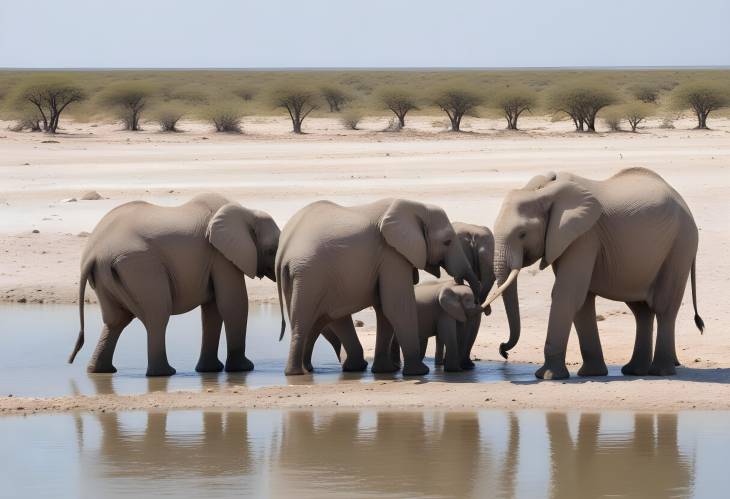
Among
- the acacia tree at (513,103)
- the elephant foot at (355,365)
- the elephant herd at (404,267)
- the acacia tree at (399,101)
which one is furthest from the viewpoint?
the acacia tree at (399,101)

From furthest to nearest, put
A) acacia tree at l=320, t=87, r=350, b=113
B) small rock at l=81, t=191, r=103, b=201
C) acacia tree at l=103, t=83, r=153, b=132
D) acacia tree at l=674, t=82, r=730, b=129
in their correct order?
acacia tree at l=320, t=87, r=350, b=113 < acacia tree at l=103, t=83, r=153, b=132 < acacia tree at l=674, t=82, r=730, b=129 < small rock at l=81, t=191, r=103, b=201

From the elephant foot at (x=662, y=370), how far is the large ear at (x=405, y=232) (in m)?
2.24

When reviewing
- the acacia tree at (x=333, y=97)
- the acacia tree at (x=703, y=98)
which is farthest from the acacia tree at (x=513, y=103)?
the acacia tree at (x=333, y=97)

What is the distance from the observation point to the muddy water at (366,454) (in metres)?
8.89

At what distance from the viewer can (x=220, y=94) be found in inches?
3115

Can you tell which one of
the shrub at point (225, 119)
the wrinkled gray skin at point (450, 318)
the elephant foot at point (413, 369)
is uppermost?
the shrub at point (225, 119)

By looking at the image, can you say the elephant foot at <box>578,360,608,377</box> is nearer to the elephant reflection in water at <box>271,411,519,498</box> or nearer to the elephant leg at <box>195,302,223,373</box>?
the elephant reflection in water at <box>271,411,519,498</box>

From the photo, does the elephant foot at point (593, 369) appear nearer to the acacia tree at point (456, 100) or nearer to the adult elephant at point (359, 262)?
the adult elephant at point (359, 262)

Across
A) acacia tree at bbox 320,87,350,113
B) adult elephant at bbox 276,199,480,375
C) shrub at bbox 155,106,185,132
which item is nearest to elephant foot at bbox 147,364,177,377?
adult elephant at bbox 276,199,480,375

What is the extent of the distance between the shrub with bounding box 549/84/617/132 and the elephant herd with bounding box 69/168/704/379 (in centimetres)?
4080

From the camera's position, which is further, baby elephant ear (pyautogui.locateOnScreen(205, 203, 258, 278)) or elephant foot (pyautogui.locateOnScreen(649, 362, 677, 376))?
baby elephant ear (pyautogui.locateOnScreen(205, 203, 258, 278))

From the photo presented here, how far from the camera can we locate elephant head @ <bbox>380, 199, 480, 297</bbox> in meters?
13.1

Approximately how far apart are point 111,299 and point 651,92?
6550 centimetres

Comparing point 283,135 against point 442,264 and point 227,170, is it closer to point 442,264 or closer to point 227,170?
point 227,170
